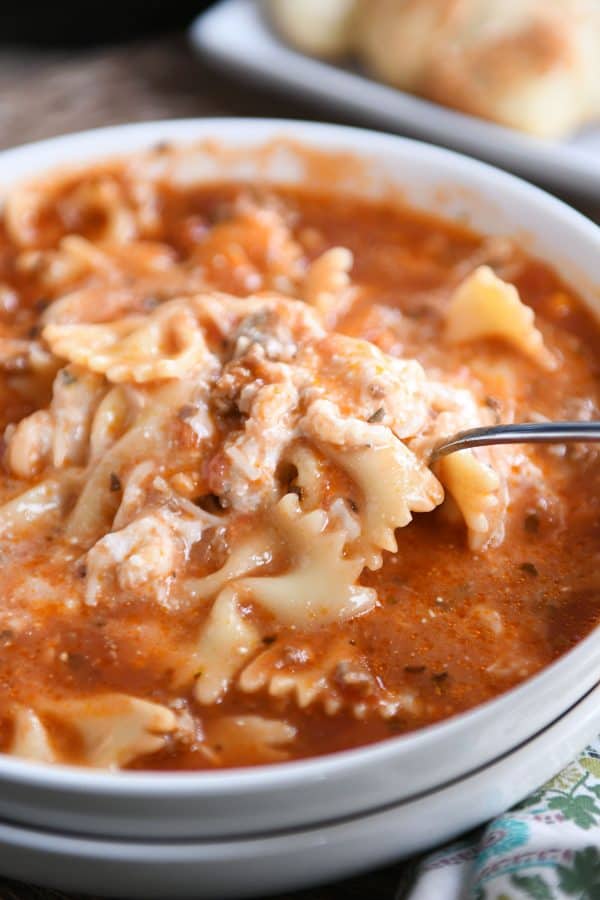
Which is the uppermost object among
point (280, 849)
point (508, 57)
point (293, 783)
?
point (508, 57)

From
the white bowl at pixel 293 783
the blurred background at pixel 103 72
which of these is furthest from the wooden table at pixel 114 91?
the white bowl at pixel 293 783

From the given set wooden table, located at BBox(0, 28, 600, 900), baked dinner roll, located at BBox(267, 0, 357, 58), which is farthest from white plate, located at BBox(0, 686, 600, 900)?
baked dinner roll, located at BBox(267, 0, 357, 58)

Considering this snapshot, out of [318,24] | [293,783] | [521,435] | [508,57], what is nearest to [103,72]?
[318,24]

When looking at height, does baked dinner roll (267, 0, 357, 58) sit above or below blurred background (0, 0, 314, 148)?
above

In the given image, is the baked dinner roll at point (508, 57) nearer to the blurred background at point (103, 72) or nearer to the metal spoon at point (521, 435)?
the blurred background at point (103, 72)

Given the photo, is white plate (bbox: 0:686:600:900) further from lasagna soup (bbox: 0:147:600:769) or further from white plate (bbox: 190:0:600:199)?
white plate (bbox: 190:0:600:199)

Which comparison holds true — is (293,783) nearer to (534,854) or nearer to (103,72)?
(534,854)
